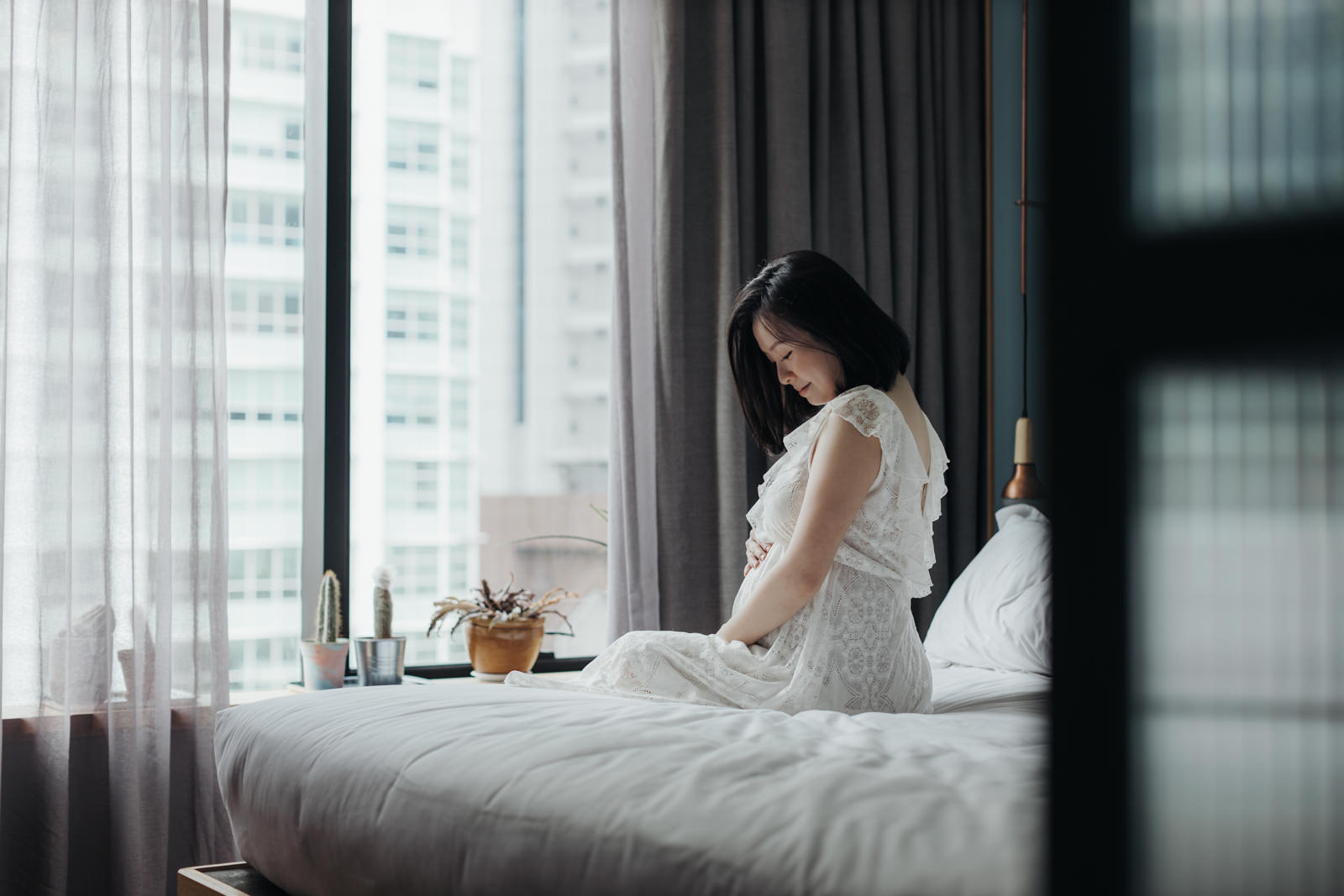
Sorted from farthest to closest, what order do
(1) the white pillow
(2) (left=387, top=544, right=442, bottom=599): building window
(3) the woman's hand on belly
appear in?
1. (2) (left=387, top=544, right=442, bottom=599): building window
2. (1) the white pillow
3. (3) the woman's hand on belly

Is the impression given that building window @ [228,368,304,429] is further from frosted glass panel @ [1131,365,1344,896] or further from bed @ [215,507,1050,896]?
frosted glass panel @ [1131,365,1344,896]

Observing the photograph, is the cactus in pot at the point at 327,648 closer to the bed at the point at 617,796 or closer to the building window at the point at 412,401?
the building window at the point at 412,401

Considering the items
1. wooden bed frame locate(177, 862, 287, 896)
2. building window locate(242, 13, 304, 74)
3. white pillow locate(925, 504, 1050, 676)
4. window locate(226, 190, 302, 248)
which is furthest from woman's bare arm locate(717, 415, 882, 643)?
building window locate(242, 13, 304, 74)

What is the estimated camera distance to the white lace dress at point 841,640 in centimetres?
149

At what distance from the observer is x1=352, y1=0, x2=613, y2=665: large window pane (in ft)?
8.94

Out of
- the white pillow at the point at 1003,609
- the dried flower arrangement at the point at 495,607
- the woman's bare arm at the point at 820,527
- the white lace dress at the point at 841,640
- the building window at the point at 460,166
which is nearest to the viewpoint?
the white lace dress at the point at 841,640

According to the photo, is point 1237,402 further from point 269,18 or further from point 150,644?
point 269,18

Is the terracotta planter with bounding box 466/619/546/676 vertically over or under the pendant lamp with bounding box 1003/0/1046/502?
under

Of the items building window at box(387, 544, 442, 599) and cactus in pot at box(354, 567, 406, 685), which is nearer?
cactus in pot at box(354, 567, 406, 685)

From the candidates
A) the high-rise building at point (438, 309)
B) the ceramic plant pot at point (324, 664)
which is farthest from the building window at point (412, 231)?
the ceramic plant pot at point (324, 664)

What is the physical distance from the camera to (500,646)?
2389 mm

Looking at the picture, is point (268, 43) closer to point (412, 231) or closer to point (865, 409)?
point (412, 231)

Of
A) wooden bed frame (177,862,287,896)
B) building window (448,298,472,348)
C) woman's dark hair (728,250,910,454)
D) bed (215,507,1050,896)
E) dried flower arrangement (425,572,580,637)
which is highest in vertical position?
building window (448,298,472,348)

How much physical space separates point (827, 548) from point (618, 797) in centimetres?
80
